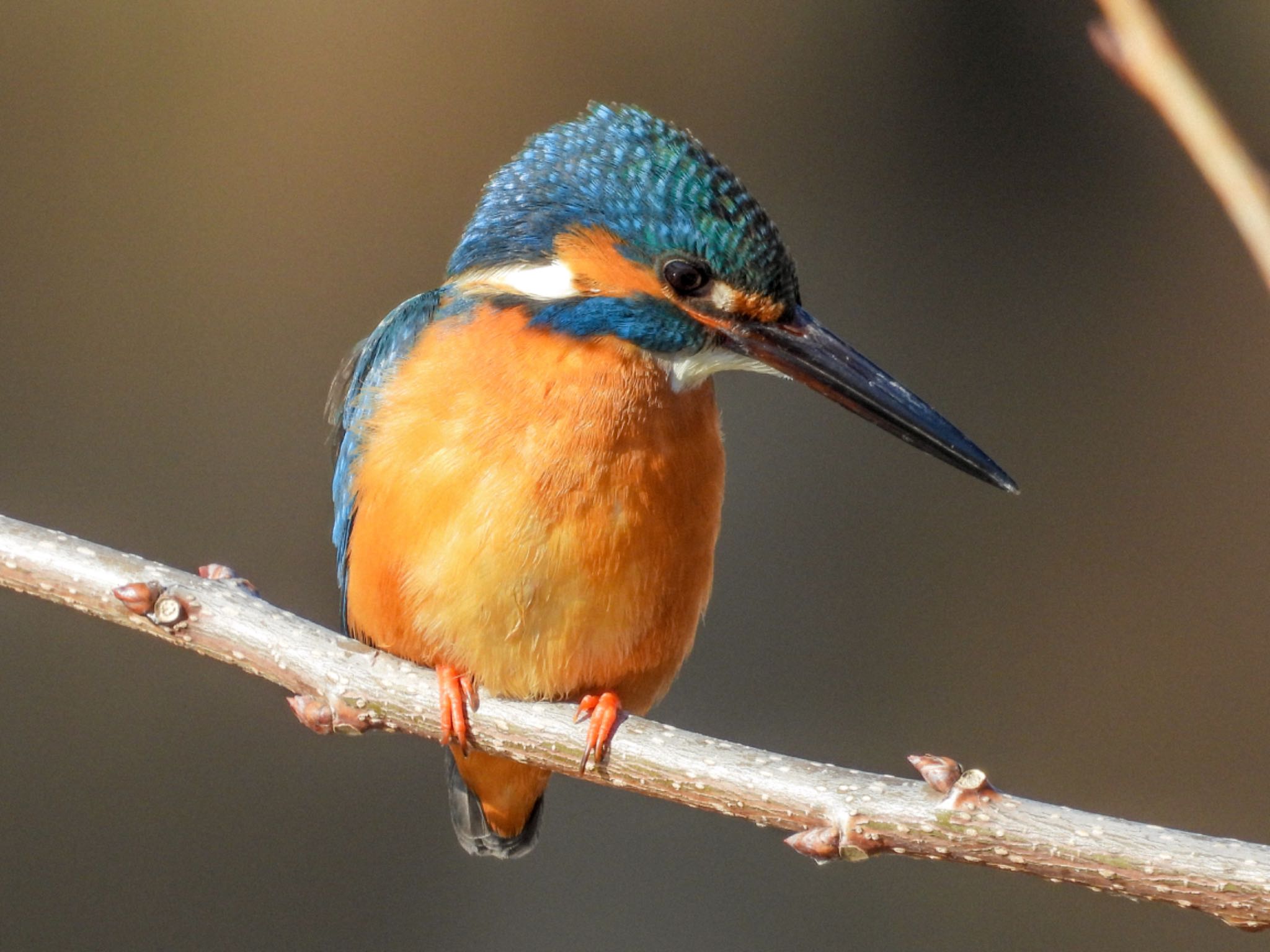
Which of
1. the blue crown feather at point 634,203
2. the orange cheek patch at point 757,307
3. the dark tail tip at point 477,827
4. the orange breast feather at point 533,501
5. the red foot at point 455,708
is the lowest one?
the dark tail tip at point 477,827

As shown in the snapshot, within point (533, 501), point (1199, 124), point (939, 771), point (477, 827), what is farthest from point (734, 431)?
point (1199, 124)

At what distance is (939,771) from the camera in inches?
53.7

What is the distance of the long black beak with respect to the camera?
1.80 meters

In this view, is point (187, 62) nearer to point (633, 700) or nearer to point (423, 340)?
point (423, 340)

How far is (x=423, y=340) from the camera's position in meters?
1.92

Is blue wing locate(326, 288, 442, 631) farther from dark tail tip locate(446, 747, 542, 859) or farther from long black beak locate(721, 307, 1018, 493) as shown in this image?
long black beak locate(721, 307, 1018, 493)

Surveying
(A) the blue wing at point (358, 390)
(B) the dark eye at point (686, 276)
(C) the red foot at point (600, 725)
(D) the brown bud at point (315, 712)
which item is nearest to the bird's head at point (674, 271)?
(B) the dark eye at point (686, 276)

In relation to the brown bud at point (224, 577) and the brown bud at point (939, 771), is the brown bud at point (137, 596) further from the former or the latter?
the brown bud at point (939, 771)

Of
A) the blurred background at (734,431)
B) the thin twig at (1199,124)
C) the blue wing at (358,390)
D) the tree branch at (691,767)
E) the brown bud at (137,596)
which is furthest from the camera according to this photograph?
the blurred background at (734,431)

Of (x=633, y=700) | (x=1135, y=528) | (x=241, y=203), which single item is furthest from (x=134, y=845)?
(x=1135, y=528)

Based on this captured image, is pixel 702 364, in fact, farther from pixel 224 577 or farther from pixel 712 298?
pixel 224 577

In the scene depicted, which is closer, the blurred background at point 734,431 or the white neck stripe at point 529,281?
the white neck stripe at point 529,281

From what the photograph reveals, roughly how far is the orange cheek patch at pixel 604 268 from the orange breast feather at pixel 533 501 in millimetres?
74

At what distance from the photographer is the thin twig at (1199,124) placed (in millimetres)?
670
